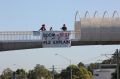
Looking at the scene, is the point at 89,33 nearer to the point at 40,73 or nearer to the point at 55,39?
the point at 55,39

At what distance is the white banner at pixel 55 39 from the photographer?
53.4 meters

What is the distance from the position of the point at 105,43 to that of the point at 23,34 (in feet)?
31.1

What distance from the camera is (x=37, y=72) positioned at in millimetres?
184750

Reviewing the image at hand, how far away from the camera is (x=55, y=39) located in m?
53.4

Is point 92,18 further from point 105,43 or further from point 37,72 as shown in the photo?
point 37,72

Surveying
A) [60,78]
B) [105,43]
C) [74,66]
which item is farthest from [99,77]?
[105,43]

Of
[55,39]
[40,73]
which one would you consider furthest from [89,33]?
[40,73]

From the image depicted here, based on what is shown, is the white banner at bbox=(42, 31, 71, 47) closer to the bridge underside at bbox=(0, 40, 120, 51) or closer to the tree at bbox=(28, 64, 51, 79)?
the bridge underside at bbox=(0, 40, 120, 51)

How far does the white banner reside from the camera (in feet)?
175

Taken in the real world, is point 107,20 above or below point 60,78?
above

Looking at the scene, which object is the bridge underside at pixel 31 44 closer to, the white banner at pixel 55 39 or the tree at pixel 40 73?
the white banner at pixel 55 39

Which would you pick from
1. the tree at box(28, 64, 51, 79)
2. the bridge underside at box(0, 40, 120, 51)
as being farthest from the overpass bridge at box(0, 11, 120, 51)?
the tree at box(28, 64, 51, 79)

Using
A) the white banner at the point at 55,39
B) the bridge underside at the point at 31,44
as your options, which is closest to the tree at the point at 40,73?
the bridge underside at the point at 31,44

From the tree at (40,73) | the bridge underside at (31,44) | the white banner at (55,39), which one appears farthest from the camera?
the tree at (40,73)
